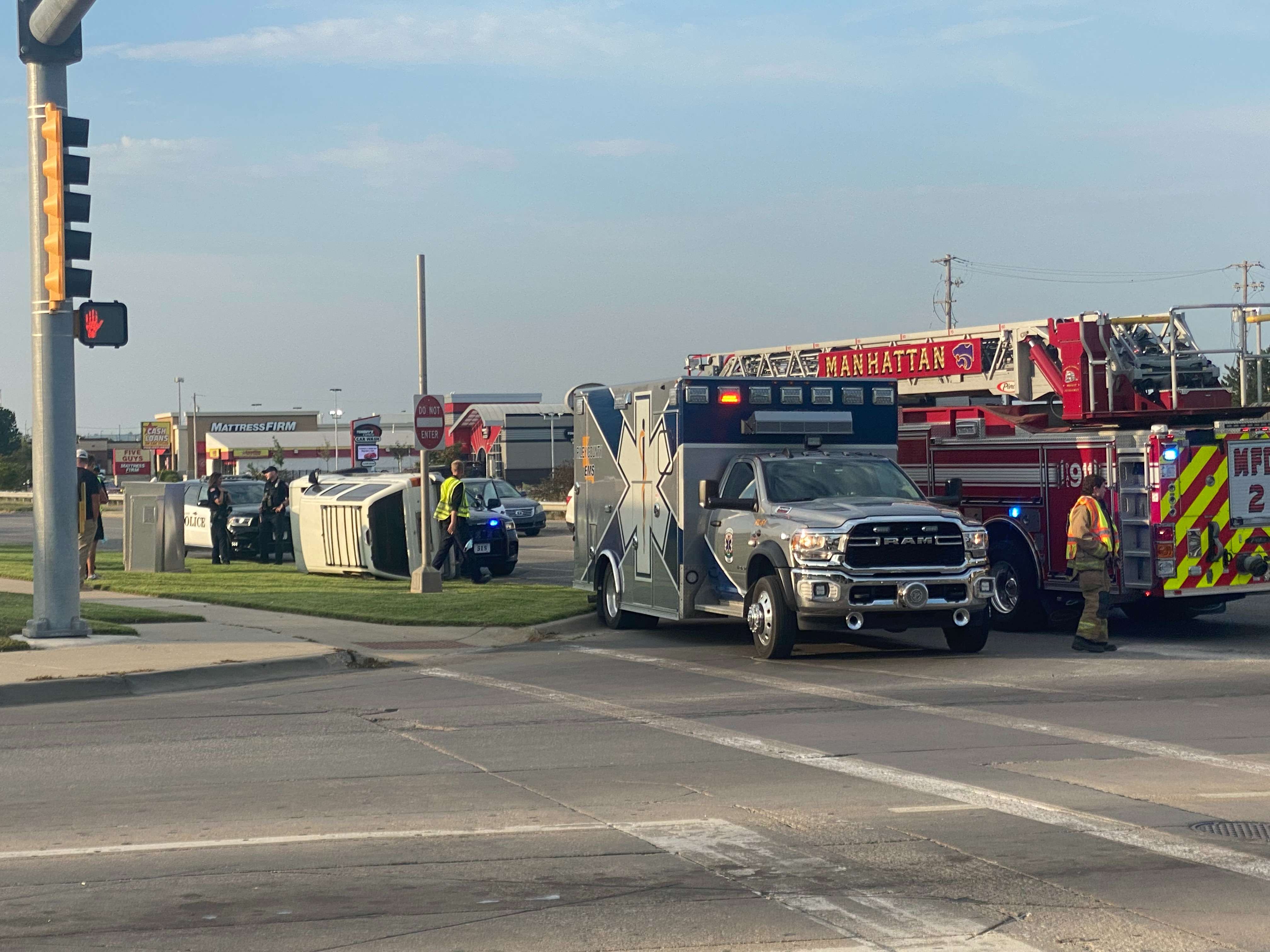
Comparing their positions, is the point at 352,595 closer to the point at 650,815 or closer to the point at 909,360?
the point at 909,360

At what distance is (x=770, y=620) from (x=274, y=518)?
15.6 m

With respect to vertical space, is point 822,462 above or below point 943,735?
above

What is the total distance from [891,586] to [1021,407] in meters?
6.10

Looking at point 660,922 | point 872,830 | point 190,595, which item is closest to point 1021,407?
point 190,595

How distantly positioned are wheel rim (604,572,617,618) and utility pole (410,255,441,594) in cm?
361

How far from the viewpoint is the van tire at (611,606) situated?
675 inches

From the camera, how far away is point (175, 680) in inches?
504

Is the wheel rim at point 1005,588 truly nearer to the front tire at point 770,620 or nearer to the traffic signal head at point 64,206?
the front tire at point 770,620

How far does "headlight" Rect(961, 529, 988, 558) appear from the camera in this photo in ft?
45.4

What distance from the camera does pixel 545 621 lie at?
56.9ft

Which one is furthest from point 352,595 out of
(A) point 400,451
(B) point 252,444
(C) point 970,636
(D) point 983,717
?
(B) point 252,444

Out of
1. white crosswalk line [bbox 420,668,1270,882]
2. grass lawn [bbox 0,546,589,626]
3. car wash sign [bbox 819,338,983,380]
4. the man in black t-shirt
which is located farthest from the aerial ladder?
the man in black t-shirt

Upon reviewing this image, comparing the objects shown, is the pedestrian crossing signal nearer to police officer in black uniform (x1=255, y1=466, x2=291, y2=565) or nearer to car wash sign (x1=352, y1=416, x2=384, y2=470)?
police officer in black uniform (x1=255, y1=466, x2=291, y2=565)

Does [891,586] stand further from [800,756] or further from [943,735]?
[800,756]
